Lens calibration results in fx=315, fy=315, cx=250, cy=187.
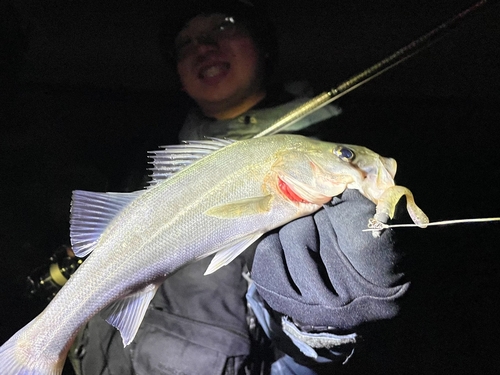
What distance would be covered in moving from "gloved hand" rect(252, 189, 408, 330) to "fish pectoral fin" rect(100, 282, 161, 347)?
429 mm

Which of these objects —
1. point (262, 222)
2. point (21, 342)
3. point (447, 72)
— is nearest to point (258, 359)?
point (262, 222)

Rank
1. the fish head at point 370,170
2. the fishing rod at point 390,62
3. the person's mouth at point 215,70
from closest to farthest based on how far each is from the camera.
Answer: the fish head at point 370,170, the fishing rod at point 390,62, the person's mouth at point 215,70

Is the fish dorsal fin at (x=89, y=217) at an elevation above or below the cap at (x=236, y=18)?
below

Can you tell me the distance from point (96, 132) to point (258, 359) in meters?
2.49

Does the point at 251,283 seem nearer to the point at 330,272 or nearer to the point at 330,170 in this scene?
the point at 330,272

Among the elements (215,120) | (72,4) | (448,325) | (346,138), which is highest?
(72,4)

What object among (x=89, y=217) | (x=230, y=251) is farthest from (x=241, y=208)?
(x=89, y=217)

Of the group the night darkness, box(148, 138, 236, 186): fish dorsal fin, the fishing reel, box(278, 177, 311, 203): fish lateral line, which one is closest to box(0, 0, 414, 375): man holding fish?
box(278, 177, 311, 203): fish lateral line

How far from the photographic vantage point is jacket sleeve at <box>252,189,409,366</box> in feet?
→ 3.30

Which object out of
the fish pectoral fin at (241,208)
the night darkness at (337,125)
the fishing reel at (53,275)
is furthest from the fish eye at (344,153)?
the fishing reel at (53,275)

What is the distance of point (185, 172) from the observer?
1.14 m

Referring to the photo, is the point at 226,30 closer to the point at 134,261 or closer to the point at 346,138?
the point at 346,138

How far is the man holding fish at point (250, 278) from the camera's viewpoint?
1.07 meters

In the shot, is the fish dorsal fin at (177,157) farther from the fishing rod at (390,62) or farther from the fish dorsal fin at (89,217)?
the fishing rod at (390,62)
